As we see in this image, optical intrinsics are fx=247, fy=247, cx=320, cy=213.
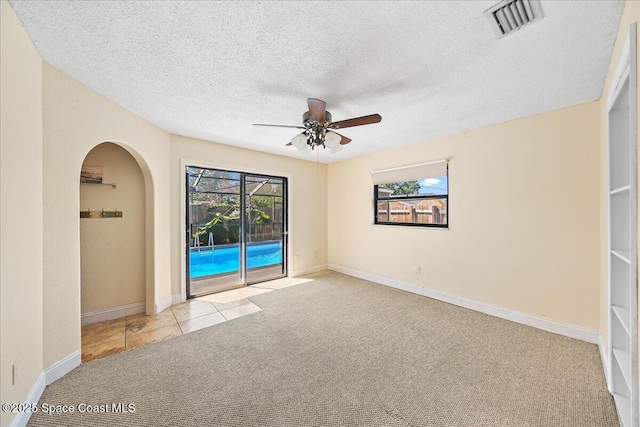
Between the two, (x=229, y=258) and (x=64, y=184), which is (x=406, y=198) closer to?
(x=229, y=258)

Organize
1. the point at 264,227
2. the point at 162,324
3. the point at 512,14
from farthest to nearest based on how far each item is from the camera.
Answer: the point at 264,227 → the point at 162,324 → the point at 512,14

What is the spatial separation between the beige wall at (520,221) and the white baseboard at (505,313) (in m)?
0.06

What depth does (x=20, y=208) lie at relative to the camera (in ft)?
5.14

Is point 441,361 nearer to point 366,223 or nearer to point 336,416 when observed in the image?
point 336,416

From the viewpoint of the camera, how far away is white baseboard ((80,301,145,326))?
293 cm

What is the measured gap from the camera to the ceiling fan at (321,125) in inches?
87.3

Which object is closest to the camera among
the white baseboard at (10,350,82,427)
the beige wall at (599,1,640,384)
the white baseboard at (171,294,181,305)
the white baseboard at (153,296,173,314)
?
the beige wall at (599,1,640,384)

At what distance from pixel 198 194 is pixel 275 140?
→ 4.90ft

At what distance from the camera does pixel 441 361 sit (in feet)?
7.25

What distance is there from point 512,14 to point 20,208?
3.19m

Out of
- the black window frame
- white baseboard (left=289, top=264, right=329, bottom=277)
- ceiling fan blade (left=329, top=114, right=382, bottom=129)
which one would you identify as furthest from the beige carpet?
ceiling fan blade (left=329, top=114, right=382, bottom=129)

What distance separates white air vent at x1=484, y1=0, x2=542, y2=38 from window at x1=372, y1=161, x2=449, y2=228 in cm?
229

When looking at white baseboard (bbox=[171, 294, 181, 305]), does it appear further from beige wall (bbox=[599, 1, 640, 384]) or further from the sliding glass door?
beige wall (bbox=[599, 1, 640, 384])

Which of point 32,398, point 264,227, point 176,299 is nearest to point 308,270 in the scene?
point 264,227
